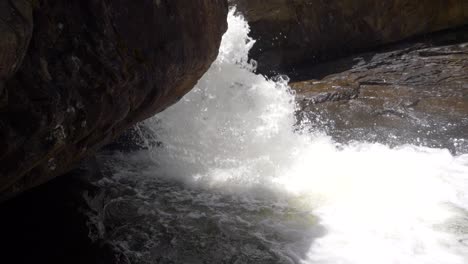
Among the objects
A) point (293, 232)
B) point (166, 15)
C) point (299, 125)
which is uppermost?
point (299, 125)

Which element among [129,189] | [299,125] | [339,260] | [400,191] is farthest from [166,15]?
[299,125]

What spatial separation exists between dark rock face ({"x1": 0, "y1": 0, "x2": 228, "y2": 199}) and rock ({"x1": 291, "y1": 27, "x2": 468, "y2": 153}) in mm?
2927

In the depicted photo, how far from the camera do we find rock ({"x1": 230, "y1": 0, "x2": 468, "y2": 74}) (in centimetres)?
790

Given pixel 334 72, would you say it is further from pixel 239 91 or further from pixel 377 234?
pixel 377 234

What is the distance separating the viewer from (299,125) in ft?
19.0

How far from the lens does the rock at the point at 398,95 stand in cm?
526

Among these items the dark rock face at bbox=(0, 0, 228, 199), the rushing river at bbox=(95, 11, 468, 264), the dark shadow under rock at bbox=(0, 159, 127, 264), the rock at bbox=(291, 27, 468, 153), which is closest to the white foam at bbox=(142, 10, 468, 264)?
the rushing river at bbox=(95, 11, 468, 264)

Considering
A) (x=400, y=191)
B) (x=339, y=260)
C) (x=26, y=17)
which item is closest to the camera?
(x=26, y=17)

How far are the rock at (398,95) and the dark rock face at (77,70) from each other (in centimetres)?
293

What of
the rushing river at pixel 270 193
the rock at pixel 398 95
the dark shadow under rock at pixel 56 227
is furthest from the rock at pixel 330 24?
the dark shadow under rock at pixel 56 227

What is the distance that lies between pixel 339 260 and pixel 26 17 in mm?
2402

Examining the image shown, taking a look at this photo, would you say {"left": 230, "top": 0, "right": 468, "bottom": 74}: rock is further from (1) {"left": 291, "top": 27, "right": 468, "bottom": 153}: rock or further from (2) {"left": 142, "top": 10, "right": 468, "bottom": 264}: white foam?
(2) {"left": 142, "top": 10, "right": 468, "bottom": 264}: white foam

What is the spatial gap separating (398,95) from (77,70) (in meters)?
5.03

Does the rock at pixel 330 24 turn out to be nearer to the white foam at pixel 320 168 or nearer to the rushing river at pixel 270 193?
the white foam at pixel 320 168
